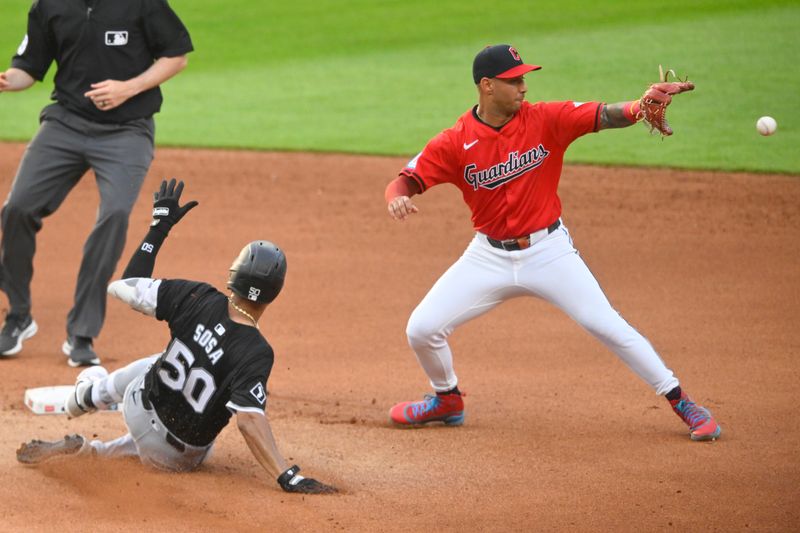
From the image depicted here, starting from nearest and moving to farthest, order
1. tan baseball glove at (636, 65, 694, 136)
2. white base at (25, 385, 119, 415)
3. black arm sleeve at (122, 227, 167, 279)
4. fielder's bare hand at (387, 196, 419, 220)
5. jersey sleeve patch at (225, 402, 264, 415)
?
jersey sleeve patch at (225, 402, 264, 415), black arm sleeve at (122, 227, 167, 279), tan baseball glove at (636, 65, 694, 136), fielder's bare hand at (387, 196, 419, 220), white base at (25, 385, 119, 415)

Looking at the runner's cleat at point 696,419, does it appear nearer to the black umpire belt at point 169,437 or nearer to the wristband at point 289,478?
the wristband at point 289,478

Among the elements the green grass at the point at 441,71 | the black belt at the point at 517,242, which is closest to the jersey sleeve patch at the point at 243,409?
the black belt at the point at 517,242

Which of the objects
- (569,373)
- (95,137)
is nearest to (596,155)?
(569,373)

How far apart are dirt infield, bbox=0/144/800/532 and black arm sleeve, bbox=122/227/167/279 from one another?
0.96 meters

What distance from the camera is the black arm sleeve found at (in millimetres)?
5582

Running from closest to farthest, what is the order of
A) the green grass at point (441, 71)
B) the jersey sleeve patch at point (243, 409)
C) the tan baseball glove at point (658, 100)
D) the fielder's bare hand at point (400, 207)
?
1. the jersey sleeve patch at point (243, 409)
2. the tan baseball glove at point (658, 100)
3. the fielder's bare hand at point (400, 207)
4. the green grass at point (441, 71)

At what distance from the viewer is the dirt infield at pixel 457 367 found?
5.32m

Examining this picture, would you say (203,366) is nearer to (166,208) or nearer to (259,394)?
(259,394)

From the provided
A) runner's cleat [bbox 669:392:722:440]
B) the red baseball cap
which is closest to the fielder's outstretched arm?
the red baseball cap

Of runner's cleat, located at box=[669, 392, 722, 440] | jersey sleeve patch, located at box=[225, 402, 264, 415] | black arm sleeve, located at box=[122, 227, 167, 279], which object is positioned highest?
black arm sleeve, located at box=[122, 227, 167, 279]

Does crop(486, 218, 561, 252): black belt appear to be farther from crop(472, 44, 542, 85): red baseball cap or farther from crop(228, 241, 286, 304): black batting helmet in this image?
crop(228, 241, 286, 304): black batting helmet

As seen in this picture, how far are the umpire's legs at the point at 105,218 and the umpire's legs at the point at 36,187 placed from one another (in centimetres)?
17

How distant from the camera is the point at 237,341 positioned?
17.3 ft

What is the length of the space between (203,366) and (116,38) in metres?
3.27
